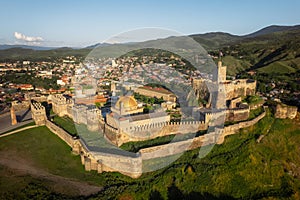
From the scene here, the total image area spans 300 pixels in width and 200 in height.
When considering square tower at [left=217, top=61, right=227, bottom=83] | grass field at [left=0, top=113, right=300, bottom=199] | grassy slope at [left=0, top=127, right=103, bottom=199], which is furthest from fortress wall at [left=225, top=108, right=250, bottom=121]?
grassy slope at [left=0, top=127, right=103, bottom=199]

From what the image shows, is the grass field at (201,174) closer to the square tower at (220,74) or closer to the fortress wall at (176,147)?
the fortress wall at (176,147)

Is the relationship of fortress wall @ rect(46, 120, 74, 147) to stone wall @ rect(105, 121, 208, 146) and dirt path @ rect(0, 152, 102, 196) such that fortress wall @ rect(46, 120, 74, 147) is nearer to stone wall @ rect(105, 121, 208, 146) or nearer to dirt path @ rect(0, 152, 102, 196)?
stone wall @ rect(105, 121, 208, 146)

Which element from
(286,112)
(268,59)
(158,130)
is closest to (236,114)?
(286,112)

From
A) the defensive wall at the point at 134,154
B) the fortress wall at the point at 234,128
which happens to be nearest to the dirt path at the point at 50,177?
the defensive wall at the point at 134,154

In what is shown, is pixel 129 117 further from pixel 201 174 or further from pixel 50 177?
pixel 201 174

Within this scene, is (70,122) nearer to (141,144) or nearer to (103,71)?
(141,144)
